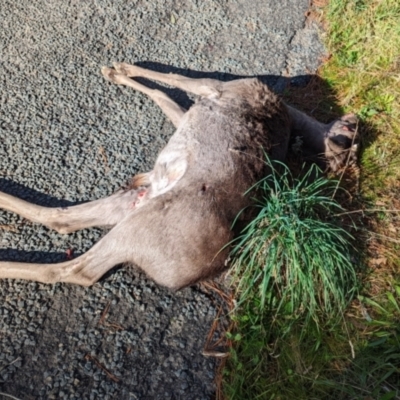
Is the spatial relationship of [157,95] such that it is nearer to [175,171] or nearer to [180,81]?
[180,81]

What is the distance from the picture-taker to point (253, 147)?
3434mm

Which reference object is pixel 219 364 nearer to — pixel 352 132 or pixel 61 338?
pixel 61 338

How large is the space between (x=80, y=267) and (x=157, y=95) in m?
1.74

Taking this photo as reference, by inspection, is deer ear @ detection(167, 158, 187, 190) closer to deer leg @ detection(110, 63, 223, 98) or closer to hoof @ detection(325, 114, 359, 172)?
deer leg @ detection(110, 63, 223, 98)

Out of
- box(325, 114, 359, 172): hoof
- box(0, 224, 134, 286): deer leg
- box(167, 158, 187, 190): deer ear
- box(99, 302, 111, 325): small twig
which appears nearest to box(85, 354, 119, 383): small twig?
box(99, 302, 111, 325): small twig

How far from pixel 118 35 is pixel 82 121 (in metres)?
1.19

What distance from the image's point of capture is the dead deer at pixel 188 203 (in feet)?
10.2

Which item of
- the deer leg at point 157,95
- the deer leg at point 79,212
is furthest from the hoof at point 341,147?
the deer leg at point 79,212

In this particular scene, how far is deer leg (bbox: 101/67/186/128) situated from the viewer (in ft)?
13.8

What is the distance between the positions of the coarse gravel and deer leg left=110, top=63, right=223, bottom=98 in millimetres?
177

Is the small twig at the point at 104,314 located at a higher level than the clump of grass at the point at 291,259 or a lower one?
lower

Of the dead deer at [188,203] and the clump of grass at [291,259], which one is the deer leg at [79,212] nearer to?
the dead deer at [188,203]

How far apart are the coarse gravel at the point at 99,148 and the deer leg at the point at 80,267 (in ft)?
0.33

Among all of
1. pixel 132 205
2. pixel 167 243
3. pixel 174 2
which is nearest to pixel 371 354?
pixel 167 243
